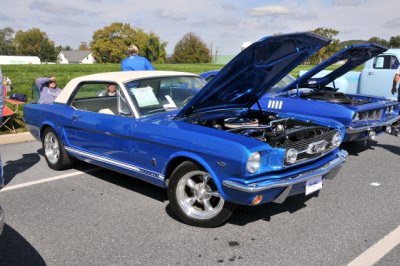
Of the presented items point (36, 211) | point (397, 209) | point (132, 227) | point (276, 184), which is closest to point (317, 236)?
point (276, 184)

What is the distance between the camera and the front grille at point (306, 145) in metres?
3.57

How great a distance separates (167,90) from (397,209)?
113 inches

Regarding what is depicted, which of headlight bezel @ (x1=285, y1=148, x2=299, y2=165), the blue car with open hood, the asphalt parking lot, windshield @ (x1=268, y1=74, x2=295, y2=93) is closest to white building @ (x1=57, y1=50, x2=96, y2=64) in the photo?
windshield @ (x1=268, y1=74, x2=295, y2=93)

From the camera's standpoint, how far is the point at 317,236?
3.46 meters

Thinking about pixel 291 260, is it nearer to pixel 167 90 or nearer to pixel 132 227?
pixel 132 227

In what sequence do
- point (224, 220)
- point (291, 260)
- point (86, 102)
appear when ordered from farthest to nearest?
1. point (86, 102)
2. point (224, 220)
3. point (291, 260)

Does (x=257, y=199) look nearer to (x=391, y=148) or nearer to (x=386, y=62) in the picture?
(x=391, y=148)

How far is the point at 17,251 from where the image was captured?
10.7 ft

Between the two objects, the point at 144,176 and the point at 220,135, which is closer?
the point at 220,135

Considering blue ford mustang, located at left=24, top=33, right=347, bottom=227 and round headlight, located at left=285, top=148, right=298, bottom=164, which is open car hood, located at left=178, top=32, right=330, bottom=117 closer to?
blue ford mustang, located at left=24, top=33, right=347, bottom=227

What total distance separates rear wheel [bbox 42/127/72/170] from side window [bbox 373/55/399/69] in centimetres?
880

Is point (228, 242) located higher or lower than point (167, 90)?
lower

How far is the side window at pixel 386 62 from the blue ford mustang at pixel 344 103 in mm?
3989

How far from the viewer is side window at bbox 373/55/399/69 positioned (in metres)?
10.4
